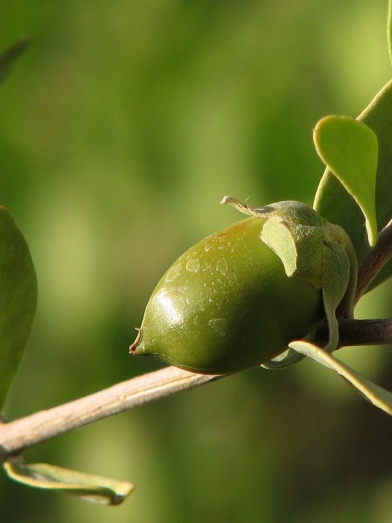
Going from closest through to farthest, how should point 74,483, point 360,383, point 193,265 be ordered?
point 360,383 → point 193,265 → point 74,483

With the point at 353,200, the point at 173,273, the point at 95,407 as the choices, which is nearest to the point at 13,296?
the point at 95,407

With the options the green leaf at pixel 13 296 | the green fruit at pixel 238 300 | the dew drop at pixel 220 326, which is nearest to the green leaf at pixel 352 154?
the green fruit at pixel 238 300

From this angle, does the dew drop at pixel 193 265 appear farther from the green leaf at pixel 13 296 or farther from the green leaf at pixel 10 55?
the green leaf at pixel 10 55

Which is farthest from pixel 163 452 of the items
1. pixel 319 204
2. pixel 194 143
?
pixel 319 204

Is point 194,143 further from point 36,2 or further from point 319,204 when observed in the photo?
point 319,204

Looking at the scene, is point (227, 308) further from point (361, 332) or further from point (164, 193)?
point (164, 193)
